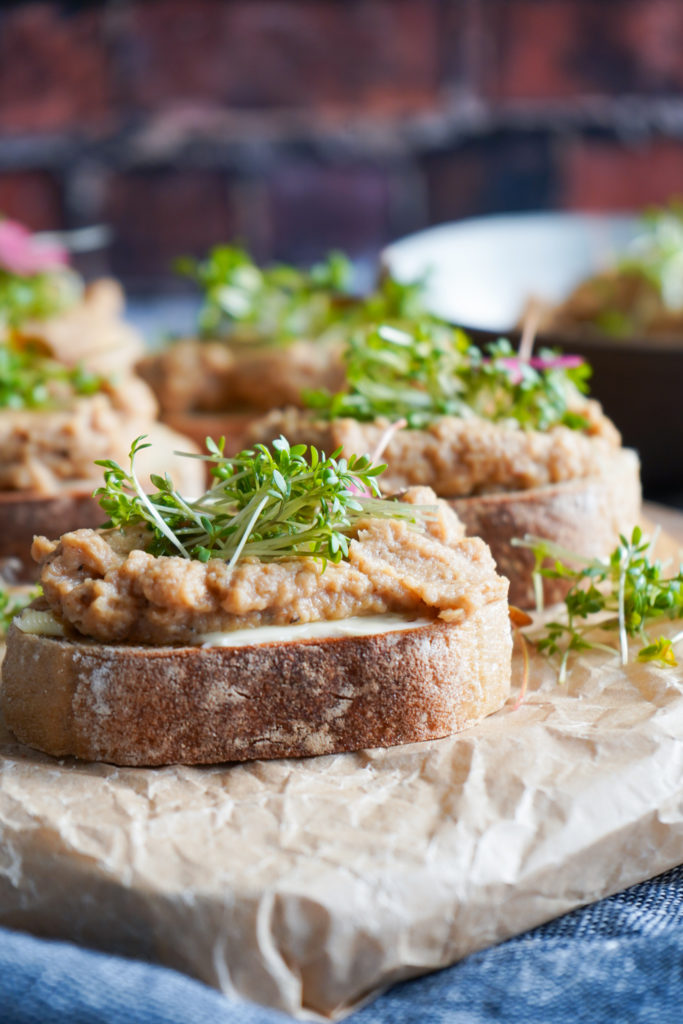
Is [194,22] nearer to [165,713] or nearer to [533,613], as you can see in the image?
[533,613]

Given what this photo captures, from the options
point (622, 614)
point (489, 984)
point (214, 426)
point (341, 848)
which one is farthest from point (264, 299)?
point (489, 984)

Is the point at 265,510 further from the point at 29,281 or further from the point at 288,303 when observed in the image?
the point at 29,281

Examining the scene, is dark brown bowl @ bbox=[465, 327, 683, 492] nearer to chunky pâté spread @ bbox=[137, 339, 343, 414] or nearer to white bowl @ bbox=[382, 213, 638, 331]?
chunky pâté spread @ bbox=[137, 339, 343, 414]

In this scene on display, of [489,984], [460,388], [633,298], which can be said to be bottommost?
[489,984]

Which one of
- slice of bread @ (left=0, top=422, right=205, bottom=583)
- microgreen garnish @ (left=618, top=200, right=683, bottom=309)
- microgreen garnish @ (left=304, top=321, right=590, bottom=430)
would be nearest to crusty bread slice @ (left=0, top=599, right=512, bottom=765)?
microgreen garnish @ (left=304, top=321, right=590, bottom=430)

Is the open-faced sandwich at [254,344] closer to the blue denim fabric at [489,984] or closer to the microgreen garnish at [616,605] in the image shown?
the microgreen garnish at [616,605]
